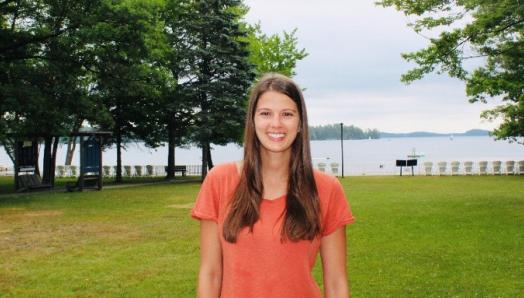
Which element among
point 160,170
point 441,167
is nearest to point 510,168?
point 441,167

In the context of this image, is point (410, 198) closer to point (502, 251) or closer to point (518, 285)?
point (502, 251)

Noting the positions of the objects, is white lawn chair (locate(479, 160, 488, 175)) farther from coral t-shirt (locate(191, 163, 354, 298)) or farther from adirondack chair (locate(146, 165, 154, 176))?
coral t-shirt (locate(191, 163, 354, 298))

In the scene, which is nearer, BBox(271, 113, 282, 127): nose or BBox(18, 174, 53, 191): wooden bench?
BBox(271, 113, 282, 127): nose

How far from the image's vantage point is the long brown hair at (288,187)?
2.62 m

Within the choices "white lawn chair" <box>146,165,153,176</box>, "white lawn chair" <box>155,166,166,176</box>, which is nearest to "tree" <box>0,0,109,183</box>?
"white lawn chair" <box>146,165,153,176</box>

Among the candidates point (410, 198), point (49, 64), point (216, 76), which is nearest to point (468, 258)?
point (410, 198)

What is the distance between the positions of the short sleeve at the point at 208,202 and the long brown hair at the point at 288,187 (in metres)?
0.09

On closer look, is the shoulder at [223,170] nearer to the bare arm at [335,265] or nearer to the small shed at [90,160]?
the bare arm at [335,265]

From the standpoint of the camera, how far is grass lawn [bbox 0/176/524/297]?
954 cm

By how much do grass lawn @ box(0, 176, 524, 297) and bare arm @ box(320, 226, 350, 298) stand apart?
652 centimetres

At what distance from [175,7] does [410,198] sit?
24.4 metres

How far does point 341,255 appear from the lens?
2.80 meters

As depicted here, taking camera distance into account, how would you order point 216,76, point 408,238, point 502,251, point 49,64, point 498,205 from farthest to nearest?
point 216,76
point 49,64
point 498,205
point 408,238
point 502,251

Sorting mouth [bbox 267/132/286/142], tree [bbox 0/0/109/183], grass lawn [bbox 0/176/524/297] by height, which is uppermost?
tree [bbox 0/0/109/183]
